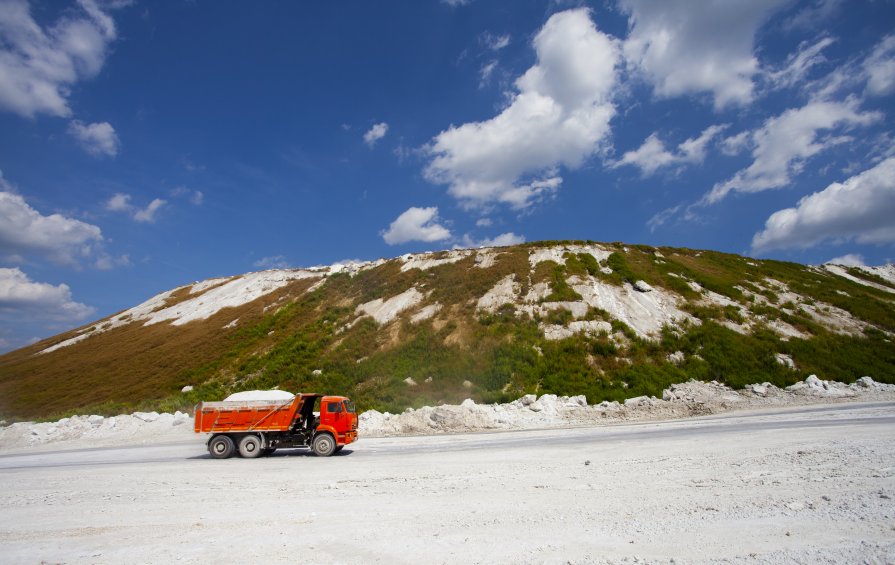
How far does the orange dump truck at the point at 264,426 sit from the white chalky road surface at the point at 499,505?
3.38ft

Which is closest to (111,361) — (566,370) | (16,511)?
(16,511)

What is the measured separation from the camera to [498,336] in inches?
1409

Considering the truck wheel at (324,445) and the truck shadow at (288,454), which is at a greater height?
the truck wheel at (324,445)

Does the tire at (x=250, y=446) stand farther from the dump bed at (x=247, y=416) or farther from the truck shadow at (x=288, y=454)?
the truck shadow at (x=288, y=454)

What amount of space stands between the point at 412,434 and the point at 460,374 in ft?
27.3

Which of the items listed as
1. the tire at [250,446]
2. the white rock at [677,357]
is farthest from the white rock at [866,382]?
the tire at [250,446]

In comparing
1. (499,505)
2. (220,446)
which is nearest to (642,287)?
(499,505)

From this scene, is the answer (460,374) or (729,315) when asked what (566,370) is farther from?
(729,315)

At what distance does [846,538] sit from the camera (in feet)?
22.1

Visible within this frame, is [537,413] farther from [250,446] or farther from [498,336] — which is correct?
[250,446]

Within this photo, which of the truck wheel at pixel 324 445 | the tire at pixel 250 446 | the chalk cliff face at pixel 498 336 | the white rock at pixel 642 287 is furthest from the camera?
the white rock at pixel 642 287

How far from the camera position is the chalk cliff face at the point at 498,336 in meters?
31.0

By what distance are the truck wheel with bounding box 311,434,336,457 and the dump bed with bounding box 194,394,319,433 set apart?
4.68 ft

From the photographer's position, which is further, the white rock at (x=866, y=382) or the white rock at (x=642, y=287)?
the white rock at (x=642, y=287)
